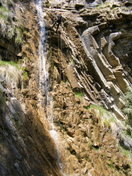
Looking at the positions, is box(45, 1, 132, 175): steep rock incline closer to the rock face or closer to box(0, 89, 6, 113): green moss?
the rock face

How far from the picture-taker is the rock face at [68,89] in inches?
361

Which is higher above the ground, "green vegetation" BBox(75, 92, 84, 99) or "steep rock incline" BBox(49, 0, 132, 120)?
"steep rock incline" BBox(49, 0, 132, 120)

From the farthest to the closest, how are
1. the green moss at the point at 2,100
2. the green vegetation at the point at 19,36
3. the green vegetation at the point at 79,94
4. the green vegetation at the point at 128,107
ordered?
1. the green vegetation at the point at 128,107
2. the green vegetation at the point at 79,94
3. the green vegetation at the point at 19,36
4. the green moss at the point at 2,100

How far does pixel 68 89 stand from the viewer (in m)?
15.7

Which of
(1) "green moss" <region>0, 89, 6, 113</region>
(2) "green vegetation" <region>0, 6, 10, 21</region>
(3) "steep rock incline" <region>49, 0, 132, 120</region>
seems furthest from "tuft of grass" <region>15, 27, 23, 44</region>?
(1) "green moss" <region>0, 89, 6, 113</region>

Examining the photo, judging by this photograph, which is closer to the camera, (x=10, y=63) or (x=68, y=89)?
Answer: (x=10, y=63)

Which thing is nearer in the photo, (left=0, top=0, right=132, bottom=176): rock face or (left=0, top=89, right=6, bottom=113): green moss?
(left=0, top=89, right=6, bottom=113): green moss

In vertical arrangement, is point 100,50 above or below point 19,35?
below

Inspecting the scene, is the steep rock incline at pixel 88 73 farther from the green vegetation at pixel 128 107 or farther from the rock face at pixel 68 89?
the green vegetation at pixel 128 107

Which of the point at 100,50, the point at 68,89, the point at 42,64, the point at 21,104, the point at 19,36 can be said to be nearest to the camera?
the point at 21,104

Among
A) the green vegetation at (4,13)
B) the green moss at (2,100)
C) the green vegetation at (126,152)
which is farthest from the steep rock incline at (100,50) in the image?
the green moss at (2,100)

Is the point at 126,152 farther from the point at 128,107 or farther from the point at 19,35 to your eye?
the point at 19,35

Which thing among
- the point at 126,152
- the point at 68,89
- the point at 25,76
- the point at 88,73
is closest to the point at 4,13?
the point at 25,76

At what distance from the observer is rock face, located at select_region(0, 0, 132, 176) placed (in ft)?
30.1
